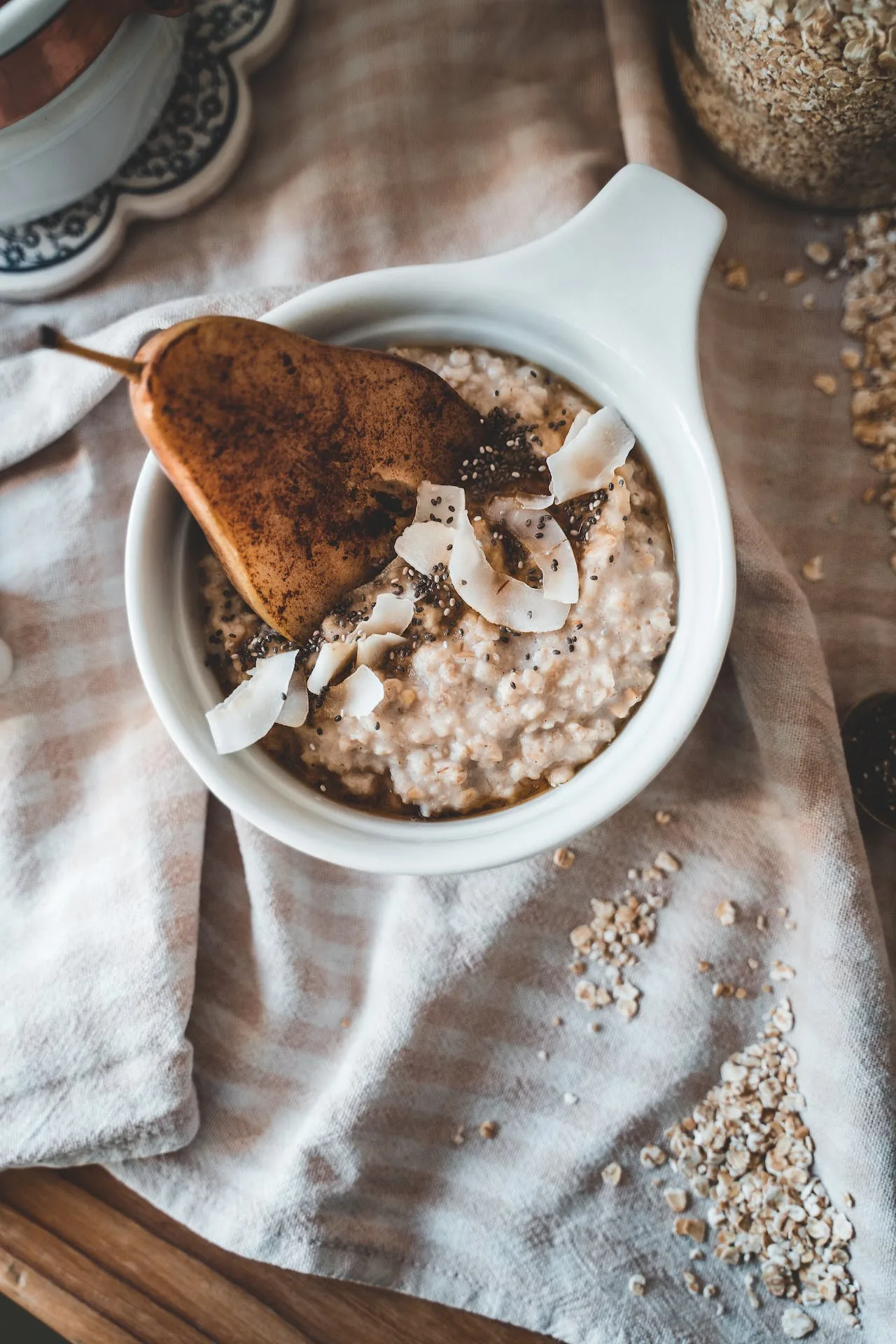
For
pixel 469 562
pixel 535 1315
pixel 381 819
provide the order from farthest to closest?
pixel 535 1315
pixel 381 819
pixel 469 562

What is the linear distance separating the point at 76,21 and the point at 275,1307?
156 centimetres

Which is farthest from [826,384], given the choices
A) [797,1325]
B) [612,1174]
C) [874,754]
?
[797,1325]

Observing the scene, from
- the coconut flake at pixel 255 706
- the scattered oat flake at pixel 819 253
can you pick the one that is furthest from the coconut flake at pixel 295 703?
the scattered oat flake at pixel 819 253

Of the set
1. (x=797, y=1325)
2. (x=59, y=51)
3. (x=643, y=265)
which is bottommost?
(x=797, y=1325)

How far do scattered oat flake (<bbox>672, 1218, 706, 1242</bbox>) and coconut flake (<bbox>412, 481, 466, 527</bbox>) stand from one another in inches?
37.9

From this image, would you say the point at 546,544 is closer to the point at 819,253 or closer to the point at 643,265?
the point at 643,265

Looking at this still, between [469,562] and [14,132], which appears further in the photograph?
[14,132]

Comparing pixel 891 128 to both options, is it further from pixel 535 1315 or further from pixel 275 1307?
pixel 275 1307

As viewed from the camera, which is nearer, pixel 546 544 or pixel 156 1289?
pixel 546 544

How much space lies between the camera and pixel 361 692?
3.51 feet

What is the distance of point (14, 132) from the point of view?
1220 millimetres

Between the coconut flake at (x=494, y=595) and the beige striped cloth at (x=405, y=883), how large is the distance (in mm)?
386

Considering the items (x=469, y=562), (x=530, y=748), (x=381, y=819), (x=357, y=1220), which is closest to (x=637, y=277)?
(x=469, y=562)

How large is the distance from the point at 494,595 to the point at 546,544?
0.25 feet
